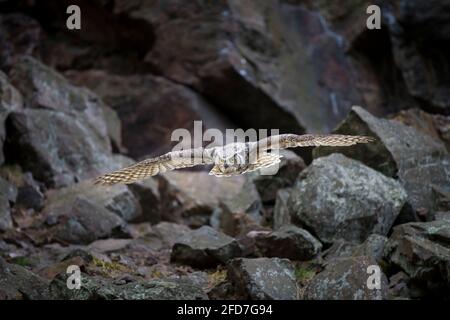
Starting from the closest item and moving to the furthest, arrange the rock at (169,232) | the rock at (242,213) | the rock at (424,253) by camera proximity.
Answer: the rock at (424,253)
the rock at (242,213)
the rock at (169,232)

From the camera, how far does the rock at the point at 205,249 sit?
8.00 metres

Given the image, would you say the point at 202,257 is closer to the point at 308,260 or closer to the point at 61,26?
the point at 308,260

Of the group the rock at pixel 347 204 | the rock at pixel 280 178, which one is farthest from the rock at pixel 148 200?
the rock at pixel 347 204

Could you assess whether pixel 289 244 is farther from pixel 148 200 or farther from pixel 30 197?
pixel 30 197

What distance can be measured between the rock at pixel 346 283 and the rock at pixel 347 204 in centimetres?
138

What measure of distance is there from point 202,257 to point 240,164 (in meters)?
1.41

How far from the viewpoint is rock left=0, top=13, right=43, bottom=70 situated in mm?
13542

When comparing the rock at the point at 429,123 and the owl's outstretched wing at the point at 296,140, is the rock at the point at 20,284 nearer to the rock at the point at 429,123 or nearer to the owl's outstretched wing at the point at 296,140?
the owl's outstretched wing at the point at 296,140

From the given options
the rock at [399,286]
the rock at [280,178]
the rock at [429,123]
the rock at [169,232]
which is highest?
the rock at [429,123]

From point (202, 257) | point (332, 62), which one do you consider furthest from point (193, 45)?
point (202, 257)

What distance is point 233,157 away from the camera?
7.33 metres

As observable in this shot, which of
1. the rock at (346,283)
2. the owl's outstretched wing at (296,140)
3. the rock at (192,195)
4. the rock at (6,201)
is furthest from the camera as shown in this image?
the rock at (192,195)

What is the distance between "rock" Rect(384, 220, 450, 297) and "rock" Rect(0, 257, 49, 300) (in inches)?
147

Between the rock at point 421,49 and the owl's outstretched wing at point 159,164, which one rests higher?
the rock at point 421,49
